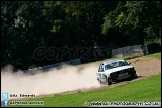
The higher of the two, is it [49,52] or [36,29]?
[36,29]

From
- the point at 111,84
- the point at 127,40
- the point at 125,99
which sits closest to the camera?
the point at 125,99

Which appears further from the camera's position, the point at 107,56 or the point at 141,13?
the point at 107,56

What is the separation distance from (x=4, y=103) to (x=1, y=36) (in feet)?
147

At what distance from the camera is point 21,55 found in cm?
5628

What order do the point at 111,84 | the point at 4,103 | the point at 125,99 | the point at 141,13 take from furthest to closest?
the point at 111,84, the point at 141,13, the point at 125,99, the point at 4,103

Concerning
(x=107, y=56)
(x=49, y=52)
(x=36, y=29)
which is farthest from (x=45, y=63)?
(x=107, y=56)

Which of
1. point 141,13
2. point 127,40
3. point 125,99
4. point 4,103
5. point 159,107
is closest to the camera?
point 159,107

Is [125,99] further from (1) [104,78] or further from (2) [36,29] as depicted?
(2) [36,29]

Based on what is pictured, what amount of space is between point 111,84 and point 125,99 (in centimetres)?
724

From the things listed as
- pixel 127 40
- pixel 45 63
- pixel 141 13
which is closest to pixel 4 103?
pixel 141 13

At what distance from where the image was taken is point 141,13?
18.4 m

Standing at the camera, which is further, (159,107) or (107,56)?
(107,56)

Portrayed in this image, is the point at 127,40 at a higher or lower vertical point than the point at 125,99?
higher

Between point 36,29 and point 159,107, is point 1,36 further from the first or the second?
point 159,107
